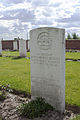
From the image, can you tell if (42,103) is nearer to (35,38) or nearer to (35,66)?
(35,66)

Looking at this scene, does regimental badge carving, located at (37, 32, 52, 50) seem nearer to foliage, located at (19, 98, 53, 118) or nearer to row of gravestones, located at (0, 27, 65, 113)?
row of gravestones, located at (0, 27, 65, 113)

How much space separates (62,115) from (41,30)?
2.23m

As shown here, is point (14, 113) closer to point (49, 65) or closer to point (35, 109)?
point (35, 109)

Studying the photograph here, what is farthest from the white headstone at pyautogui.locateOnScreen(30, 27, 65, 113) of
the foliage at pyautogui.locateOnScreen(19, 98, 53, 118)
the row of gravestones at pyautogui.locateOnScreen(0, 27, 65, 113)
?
the foliage at pyautogui.locateOnScreen(19, 98, 53, 118)

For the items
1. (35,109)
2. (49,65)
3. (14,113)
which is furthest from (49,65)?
(14,113)

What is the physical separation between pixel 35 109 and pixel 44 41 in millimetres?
1722

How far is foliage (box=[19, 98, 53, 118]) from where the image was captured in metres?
3.92

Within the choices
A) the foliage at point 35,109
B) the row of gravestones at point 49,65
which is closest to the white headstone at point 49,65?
the row of gravestones at point 49,65

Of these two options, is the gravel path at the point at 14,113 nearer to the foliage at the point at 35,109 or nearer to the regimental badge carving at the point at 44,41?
the foliage at the point at 35,109

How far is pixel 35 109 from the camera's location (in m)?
3.95

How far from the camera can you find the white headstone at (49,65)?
3.95 meters

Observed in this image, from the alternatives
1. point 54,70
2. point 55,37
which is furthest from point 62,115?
point 55,37

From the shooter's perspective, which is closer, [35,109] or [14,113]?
[35,109]

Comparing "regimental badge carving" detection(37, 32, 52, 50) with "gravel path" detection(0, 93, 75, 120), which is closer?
"gravel path" detection(0, 93, 75, 120)
